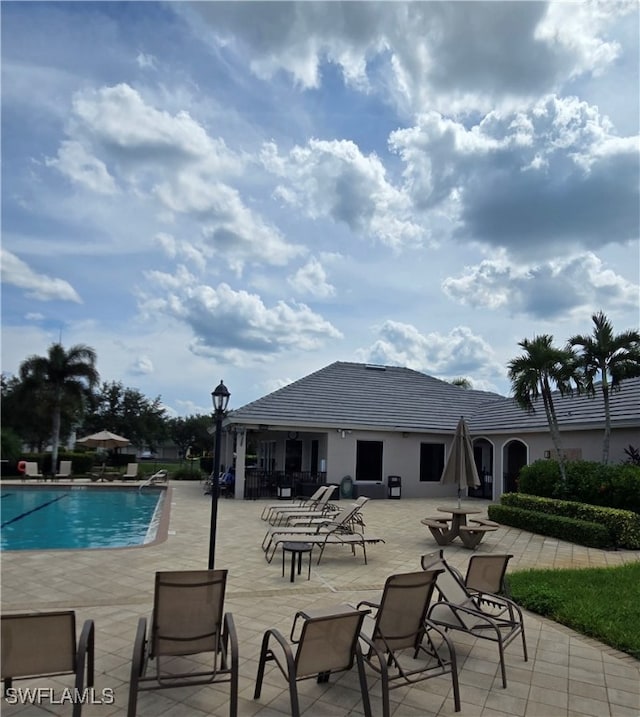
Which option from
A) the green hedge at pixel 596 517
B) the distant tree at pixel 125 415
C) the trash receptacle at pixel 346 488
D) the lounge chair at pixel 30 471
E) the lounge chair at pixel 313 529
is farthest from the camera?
the distant tree at pixel 125 415

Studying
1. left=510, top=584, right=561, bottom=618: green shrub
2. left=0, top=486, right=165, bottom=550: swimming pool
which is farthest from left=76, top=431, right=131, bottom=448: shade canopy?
left=510, top=584, right=561, bottom=618: green shrub

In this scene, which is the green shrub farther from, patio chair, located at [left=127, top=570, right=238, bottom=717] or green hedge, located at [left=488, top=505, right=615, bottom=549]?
green hedge, located at [left=488, top=505, right=615, bottom=549]

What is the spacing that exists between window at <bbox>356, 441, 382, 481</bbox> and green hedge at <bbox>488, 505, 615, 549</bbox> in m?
7.29

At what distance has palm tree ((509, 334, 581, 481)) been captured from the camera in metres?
14.0

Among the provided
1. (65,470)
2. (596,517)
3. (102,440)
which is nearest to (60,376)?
(65,470)

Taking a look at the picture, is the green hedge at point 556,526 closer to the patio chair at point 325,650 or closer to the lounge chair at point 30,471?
the patio chair at point 325,650

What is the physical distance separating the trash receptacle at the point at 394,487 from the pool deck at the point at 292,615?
27.2 ft

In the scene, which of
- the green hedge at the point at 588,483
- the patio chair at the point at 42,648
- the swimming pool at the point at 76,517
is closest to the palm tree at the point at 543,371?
the green hedge at the point at 588,483

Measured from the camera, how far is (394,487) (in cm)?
2069

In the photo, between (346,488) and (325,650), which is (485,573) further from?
(346,488)

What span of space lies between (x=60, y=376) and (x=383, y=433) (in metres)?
21.6

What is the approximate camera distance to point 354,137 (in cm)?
1319

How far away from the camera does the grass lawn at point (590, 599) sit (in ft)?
18.0

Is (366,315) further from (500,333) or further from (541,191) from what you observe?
(541,191)
